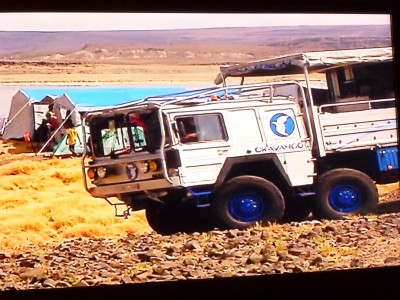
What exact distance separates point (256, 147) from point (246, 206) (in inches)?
11.8

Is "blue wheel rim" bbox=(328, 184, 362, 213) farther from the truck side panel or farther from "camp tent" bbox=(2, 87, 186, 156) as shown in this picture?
"camp tent" bbox=(2, 87, 186, 156)

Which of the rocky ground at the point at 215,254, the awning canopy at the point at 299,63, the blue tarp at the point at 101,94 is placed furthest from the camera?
the awning canopy at the point at 299,63

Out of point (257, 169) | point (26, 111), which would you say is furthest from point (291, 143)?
point (26, 111)

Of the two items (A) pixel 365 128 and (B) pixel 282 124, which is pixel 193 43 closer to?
(B) pixel 282 124

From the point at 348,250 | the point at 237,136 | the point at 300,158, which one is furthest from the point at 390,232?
the point at 237,136

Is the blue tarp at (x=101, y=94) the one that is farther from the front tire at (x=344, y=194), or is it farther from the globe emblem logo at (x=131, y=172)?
the front tire at (x=344, y=194)

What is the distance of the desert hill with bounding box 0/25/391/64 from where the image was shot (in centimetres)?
420

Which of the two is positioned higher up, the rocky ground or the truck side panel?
the truck side panel

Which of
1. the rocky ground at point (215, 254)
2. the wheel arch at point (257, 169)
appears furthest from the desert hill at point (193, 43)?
the rocky ground at point (215, 254)

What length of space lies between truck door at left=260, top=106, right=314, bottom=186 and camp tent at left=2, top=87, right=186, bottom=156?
52cm

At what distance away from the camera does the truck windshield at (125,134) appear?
4102mm

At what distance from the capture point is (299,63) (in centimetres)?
428

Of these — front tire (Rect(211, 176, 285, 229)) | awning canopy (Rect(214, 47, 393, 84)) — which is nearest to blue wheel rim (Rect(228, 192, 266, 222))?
front tire (Rect(211, 176, 285, 229))

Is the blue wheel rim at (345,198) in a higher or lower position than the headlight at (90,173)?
lower
